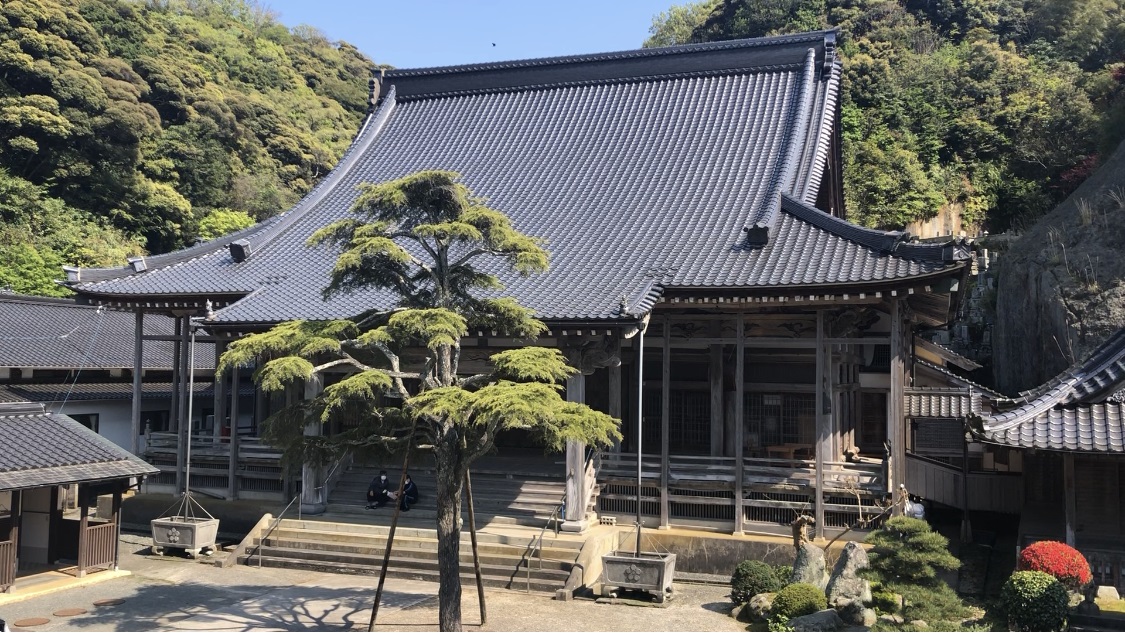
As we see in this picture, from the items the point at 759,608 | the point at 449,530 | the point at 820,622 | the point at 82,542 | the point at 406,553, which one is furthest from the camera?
the point at 406,553

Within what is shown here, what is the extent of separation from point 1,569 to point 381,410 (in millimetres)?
7518

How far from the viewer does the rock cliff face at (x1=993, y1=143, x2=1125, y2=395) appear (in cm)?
2298

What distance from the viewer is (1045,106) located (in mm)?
40812

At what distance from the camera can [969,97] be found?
44.6 meters

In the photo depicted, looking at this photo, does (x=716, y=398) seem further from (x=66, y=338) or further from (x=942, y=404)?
(x=66, y=338)

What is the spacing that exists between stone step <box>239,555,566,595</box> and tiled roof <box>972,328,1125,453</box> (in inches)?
291

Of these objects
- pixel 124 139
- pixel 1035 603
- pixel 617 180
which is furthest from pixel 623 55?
pixel 124 139

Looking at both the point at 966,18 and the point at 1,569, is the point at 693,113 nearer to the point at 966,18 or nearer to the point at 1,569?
the point at 1,569

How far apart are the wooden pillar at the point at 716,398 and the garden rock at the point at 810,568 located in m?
4.54

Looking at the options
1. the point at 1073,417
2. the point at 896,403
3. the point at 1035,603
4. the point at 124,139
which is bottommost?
the point at 1035,603

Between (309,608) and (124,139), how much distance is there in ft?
139

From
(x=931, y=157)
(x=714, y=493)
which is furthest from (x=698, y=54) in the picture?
(x=931, y=157)

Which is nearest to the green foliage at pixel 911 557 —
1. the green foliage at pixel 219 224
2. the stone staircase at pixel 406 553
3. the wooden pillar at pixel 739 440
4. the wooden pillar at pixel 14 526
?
the wooden pillar at pixel 739 440

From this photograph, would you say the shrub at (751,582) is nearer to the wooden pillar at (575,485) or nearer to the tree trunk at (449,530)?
the wooden pillar at (575,485)
